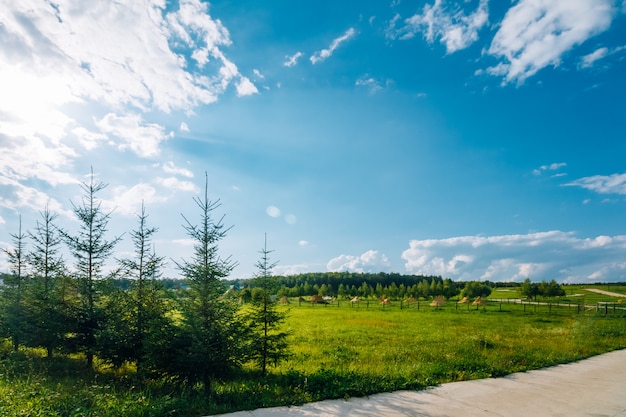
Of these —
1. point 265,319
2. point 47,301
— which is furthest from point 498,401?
point 47,301

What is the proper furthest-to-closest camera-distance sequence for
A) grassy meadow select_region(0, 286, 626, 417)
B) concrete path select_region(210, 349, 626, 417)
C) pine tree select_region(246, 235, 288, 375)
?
pine tree select_region(246, 235, 288, 375)
concrete path select_region(210, 349, 626, 417)
grassy meadow select_region(0, 286, 626, 417)

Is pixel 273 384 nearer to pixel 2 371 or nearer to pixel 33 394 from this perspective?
pixel 33 394

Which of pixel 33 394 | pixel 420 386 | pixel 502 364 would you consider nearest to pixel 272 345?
pixel 420 386

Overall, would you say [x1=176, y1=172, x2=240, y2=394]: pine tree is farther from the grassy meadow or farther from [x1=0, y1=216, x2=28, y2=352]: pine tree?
[x1=0, y1=216, x2=28, y2=352]: pine tree

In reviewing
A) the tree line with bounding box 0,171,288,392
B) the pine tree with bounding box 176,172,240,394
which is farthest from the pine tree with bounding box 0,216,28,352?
the pine tree with bounding box 176,172,240,394

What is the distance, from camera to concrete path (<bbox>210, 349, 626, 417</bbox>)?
7758 millimetres

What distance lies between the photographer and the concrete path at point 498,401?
305 inches

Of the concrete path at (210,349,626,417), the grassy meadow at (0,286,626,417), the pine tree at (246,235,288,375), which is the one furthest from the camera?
the pine tree at (246,235,288,375)

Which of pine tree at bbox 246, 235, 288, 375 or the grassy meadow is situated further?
pine tree at bbox 246, 235, 288, 375

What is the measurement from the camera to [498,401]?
877 cm

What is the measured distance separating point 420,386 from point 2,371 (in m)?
14.0

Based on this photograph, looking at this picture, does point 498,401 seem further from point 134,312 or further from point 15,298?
point 15,298

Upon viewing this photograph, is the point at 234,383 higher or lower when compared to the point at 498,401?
lower

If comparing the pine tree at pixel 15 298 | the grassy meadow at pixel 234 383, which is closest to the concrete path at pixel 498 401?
the grassy meadow at pixel 234 383
